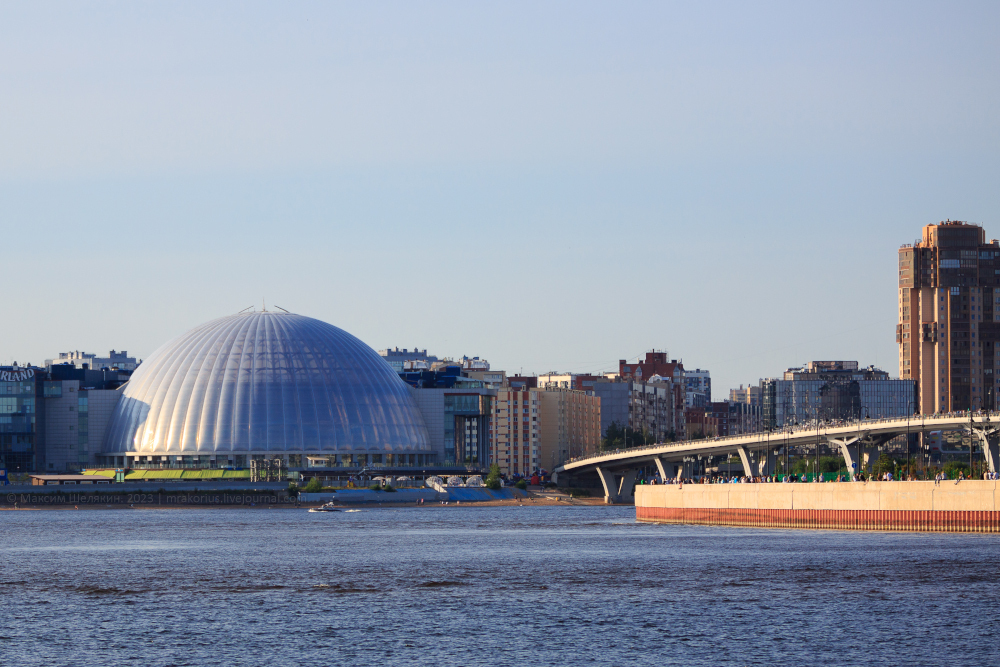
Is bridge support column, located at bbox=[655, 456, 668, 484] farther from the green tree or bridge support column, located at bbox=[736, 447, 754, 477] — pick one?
the green tree

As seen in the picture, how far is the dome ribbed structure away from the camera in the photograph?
627 ft

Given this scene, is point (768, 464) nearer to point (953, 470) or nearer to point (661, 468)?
point (661, 468)

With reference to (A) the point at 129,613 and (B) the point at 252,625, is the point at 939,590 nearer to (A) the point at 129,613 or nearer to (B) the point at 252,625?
(B) the point at 252,625

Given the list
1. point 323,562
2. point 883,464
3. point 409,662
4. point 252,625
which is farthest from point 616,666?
point 883,464

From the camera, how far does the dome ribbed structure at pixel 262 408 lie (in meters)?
191

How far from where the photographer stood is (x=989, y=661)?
142ft

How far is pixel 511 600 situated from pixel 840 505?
134ft

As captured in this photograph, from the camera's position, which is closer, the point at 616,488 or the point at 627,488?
the point at 627,488

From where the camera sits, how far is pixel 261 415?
192 meters

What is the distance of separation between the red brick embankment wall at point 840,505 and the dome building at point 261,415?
79.3m

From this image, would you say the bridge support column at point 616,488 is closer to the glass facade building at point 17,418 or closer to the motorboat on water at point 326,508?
the motorboat on water at point 326,508

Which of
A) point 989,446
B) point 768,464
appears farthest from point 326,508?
point 989,446

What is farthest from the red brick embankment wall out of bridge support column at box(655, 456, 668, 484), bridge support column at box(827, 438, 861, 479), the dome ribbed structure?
the dome ribbed structure

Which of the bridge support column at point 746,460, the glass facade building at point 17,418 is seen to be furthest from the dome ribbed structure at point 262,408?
the bridge support column at point 746,460
